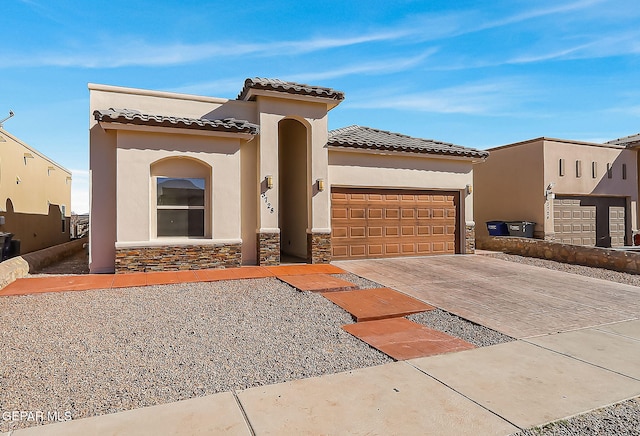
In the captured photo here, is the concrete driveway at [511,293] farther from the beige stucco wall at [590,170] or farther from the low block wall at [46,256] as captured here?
the low block wall at [46,256]

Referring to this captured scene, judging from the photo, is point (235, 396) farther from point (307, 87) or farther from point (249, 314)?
point (307, 87)

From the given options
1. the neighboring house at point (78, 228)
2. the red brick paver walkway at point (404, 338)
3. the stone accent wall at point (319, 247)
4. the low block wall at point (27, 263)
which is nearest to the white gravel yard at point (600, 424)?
the red brick paver walkway at point (404, 338)

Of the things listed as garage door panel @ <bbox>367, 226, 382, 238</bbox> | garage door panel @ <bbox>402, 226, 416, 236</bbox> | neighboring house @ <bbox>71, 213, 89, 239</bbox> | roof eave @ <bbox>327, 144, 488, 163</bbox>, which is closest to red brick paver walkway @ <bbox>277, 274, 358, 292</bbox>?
garage door panel @ <bbox>367, 226, 382, 238</bbox>

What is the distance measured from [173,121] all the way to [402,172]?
7.75 m

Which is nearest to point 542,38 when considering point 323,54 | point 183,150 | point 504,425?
point 323,54

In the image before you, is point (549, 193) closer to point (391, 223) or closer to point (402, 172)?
point (402, 172)

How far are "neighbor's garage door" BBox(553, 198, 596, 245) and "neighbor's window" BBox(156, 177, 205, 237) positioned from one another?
15.8m

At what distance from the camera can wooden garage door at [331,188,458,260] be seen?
12.2 m

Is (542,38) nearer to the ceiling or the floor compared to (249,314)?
nearer to the ceiling

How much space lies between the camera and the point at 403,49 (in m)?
11.0

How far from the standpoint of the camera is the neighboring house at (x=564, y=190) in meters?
16.8

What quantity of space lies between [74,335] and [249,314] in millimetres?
2470

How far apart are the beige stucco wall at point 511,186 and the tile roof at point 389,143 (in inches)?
183

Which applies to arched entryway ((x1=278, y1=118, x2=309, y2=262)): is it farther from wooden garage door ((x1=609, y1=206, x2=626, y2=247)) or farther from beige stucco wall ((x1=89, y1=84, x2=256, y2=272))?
wooden garage door ((x1=609, y1=206, x2=626, y2=247))
